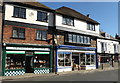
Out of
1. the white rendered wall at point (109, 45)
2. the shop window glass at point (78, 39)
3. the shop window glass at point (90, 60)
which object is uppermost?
the shop window glass at point (78, 39)

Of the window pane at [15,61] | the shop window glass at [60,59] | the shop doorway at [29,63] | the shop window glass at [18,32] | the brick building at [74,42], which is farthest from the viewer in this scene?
the brick building at [74,42]

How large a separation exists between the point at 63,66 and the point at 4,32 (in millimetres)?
9645

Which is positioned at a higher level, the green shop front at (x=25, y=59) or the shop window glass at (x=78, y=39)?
the shop window glass at (x=78, y=39)

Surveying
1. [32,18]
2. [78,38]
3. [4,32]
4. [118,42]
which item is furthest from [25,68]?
[118,42]

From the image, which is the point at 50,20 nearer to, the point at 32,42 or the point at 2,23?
the point at 32,42

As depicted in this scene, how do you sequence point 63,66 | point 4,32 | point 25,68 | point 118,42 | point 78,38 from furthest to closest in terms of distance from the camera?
point 118,42 → point 78,38 → point 63,66 → point 25,68 → point 4,32

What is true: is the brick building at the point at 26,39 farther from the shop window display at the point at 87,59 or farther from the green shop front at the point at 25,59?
the shop window display at the point at 87,59

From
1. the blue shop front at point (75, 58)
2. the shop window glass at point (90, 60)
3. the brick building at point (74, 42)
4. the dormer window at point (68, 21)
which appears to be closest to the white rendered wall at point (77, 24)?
the brick building at point (74, 42)

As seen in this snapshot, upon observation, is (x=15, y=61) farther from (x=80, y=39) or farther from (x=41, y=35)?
(x=80, y=39)

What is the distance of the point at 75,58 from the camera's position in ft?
79.8

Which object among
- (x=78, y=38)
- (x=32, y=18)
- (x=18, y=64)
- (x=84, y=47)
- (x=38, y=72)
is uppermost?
(x=32, y=18)

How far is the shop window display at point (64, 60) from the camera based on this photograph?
21.2 meters

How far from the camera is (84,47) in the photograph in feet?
81.1

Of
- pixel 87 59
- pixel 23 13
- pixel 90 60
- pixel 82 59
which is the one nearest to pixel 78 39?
pixel 82 59
